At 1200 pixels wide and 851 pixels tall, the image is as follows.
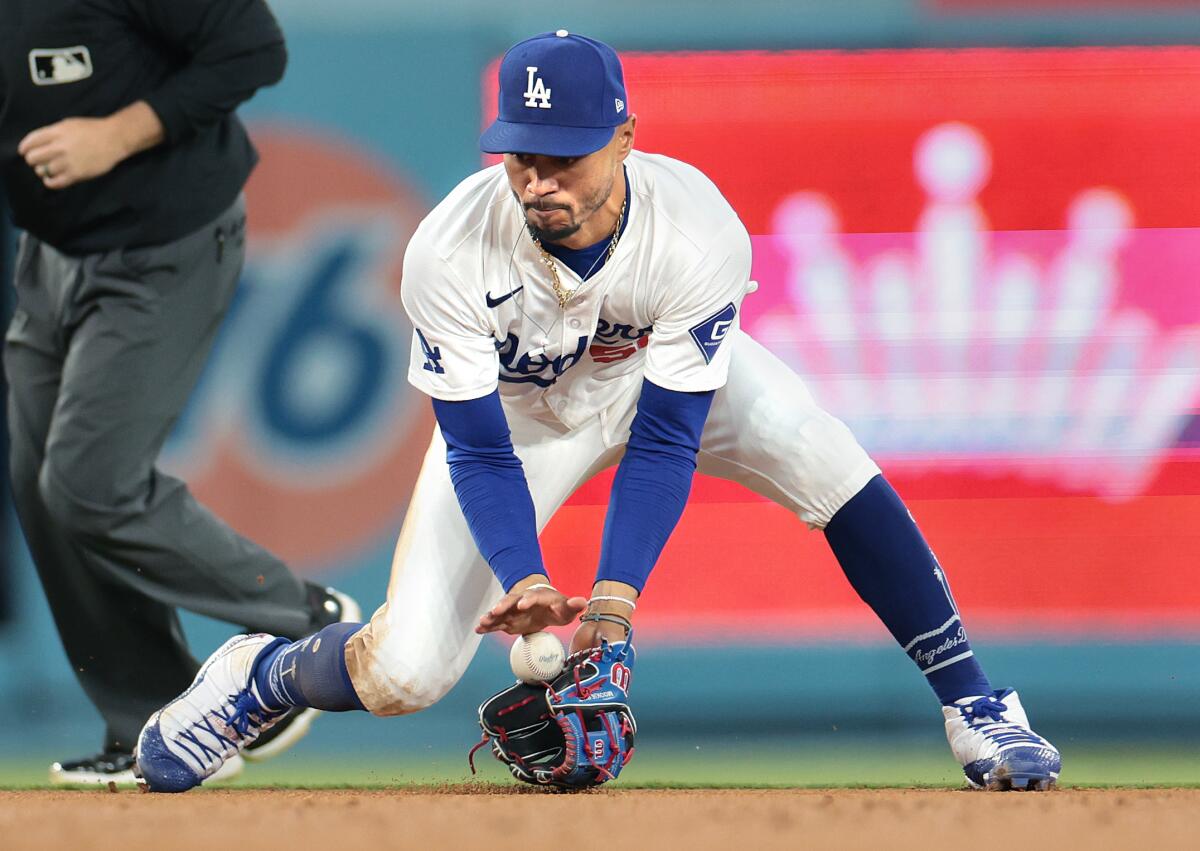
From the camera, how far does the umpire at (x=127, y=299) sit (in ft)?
12.4

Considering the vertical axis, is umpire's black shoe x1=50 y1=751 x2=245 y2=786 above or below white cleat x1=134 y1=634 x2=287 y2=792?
below

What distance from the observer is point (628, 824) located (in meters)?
2.34

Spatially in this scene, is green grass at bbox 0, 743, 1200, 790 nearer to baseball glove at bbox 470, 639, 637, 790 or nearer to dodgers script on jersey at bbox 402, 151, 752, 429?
baseball glove at bbox 470, 639, 637, 790

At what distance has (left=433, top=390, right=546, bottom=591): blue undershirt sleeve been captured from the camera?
110 inches

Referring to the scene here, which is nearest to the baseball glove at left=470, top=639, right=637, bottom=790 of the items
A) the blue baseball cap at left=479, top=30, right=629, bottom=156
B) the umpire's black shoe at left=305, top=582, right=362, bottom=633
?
the blue baseball cap at left=479, top=30, right=629, bottom=156

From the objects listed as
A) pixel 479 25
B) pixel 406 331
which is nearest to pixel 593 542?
pixel 406 331

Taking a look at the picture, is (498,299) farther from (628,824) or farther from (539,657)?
(628,824)

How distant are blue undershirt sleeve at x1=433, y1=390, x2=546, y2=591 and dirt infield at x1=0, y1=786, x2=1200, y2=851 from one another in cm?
49

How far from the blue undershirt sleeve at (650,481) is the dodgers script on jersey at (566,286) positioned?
4 centimetres

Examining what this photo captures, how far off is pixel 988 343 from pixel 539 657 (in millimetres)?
1904

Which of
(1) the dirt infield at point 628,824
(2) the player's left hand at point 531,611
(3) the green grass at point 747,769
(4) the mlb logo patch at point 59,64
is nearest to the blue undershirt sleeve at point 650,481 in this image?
(2) the player's left hand at point 531,611

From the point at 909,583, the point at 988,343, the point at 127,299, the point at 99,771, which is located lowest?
the point at 99,771

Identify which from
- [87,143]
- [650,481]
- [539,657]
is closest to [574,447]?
[650,481]

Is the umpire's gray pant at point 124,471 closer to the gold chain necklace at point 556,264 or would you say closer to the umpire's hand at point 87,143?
the umpire's hand at point 87,143
